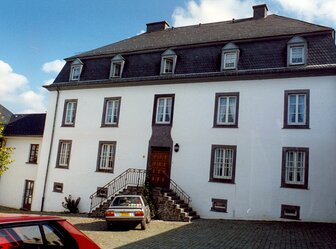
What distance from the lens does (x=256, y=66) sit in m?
18.2

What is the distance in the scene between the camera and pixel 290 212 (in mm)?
16234

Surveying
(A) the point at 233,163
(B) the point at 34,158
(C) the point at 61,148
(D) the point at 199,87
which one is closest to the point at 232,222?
(A) the point at 233,163

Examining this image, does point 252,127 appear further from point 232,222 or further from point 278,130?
point 232,222

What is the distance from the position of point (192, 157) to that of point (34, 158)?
45.4ft

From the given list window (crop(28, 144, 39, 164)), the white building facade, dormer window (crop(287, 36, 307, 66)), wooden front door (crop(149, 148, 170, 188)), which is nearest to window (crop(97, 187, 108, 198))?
the white building facade

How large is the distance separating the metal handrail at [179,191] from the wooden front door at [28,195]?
12119 mm

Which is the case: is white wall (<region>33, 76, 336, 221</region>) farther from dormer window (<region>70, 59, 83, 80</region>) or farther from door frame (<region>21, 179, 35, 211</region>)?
door frame (<region>21, 179, 35, 211</region>)

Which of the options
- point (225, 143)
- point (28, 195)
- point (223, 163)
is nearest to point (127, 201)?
point (223, 163)

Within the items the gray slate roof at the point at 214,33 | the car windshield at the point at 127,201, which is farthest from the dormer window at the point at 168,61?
the car windshield at the point at 127,201

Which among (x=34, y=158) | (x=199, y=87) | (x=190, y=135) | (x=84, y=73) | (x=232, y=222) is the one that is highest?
(x=84, y=73)

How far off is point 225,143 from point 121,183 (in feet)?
23.0

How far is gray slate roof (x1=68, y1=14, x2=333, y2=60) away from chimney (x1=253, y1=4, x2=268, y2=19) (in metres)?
0.37

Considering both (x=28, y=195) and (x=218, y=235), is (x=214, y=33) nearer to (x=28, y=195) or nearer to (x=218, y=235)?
(x=218, y=235)

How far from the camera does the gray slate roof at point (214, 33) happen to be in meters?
19.2
